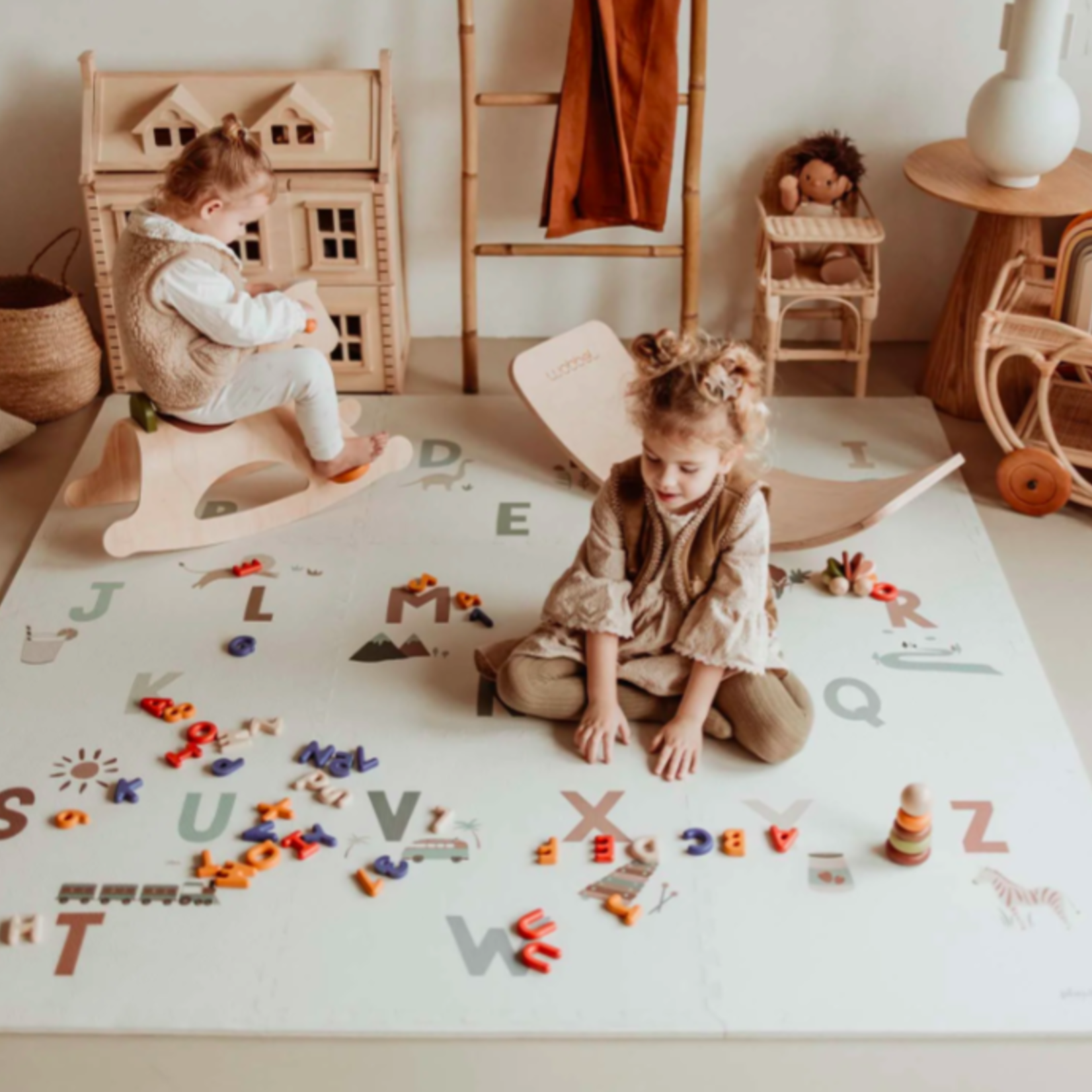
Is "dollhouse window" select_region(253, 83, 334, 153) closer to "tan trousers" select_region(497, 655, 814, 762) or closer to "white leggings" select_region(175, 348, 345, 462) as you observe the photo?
"white leggings" select_region(175, 348, 345, 462)

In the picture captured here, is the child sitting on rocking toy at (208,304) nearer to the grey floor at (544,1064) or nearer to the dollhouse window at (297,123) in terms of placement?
the dollhouse window at (297,123)

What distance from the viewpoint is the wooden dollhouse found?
2.95 metres

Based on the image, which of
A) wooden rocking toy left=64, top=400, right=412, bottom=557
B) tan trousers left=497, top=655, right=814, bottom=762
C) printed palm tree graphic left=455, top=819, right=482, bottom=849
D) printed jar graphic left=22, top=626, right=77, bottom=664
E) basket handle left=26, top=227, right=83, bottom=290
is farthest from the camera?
basket handle left=26, top=227, right=83, bottom=290

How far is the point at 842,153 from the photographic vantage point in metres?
3.08

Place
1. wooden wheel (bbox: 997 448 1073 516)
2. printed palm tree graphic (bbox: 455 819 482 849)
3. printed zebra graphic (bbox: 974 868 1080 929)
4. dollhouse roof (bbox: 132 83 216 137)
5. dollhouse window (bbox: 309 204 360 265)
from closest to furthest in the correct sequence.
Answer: printed zebra graphic (bbox: 974 868 1080 929), printed palm tree graphic (bbox: 455 819 482 849), wooden wheel (bbox: 997 448 1073 516), dollhouse roof (bbox: 132 83 216 137), dollhouse window (bbox: 309 204 360 265)

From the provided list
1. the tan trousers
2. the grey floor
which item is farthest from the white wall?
the grey floor

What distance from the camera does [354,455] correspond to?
2.80 meters

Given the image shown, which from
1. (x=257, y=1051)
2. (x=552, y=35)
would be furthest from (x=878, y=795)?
(x=552, y=35)

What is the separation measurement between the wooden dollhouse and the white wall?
152 mm

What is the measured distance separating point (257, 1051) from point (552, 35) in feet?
7.15

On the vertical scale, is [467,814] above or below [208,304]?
below

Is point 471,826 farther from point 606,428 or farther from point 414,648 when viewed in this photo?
point 606,428

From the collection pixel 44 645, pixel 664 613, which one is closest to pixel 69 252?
pixel 44 645

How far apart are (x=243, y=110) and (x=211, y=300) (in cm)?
68
